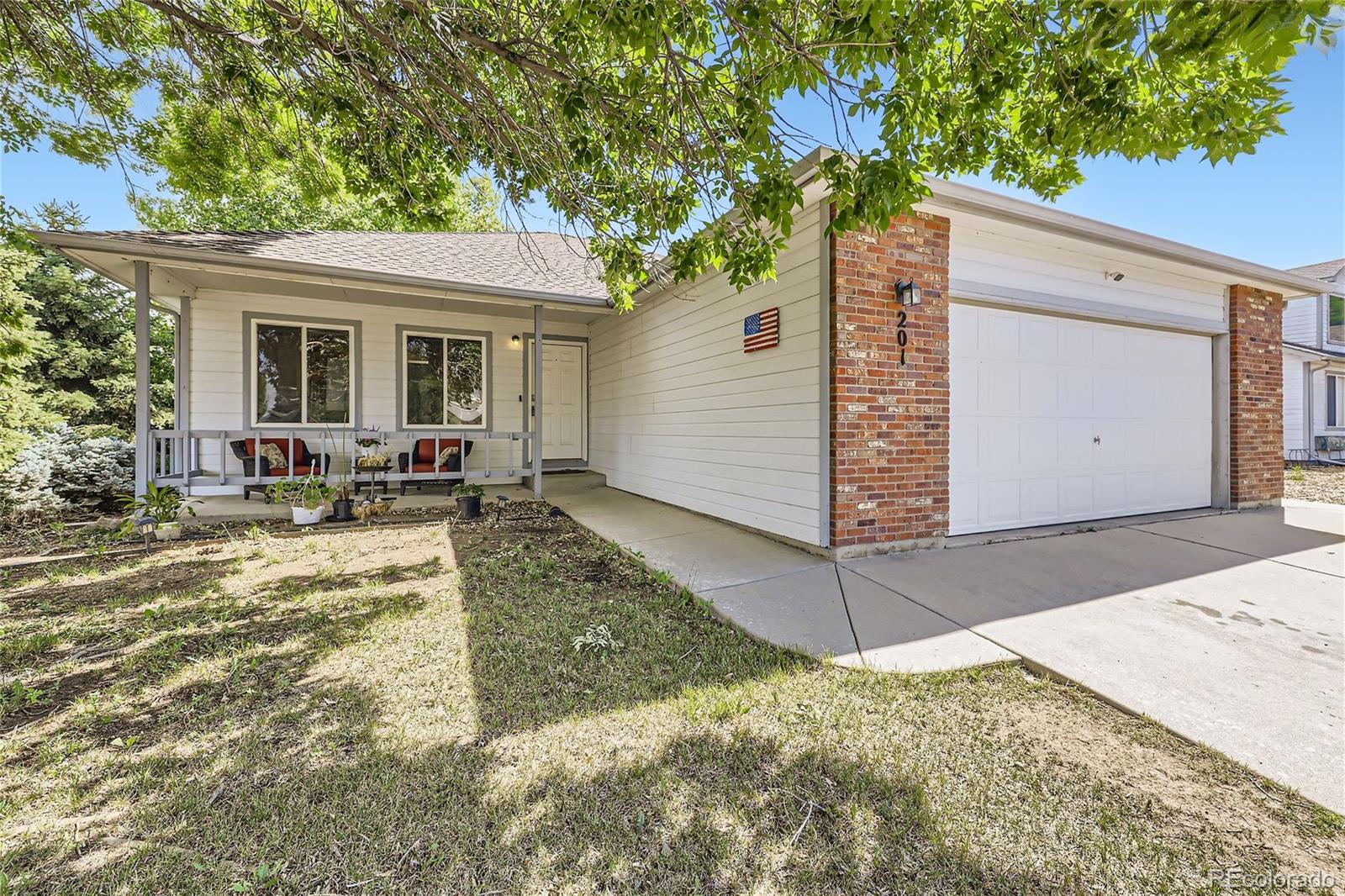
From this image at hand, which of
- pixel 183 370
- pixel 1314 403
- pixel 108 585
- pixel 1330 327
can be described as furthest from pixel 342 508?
pixel 1330 327

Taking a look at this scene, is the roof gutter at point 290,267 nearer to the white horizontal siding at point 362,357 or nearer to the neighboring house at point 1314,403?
the white horizontal siding at point 362,357

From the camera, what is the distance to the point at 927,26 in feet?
8.47

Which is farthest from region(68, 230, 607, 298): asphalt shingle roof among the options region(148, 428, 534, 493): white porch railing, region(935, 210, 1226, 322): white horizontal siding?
region(935, 210, 1226, 322): white horizontal siding

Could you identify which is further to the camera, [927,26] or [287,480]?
[287,480]

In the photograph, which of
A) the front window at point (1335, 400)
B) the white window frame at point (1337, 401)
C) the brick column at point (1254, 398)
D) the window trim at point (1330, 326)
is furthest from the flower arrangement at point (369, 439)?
the window trim at point (1330, 326)

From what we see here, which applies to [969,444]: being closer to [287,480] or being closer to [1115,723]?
[1115,723]

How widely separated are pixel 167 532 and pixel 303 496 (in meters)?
1.26

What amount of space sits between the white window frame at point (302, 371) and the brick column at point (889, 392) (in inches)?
281

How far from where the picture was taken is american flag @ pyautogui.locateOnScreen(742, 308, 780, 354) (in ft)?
16.5

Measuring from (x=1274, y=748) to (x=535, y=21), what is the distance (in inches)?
207

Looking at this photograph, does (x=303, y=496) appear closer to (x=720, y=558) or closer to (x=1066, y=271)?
(x=720, y=558)

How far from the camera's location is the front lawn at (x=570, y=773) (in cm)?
151

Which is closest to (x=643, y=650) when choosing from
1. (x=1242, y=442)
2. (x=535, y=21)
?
(x=535, y=21)

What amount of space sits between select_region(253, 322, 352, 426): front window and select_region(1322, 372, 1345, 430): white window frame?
25453mm
